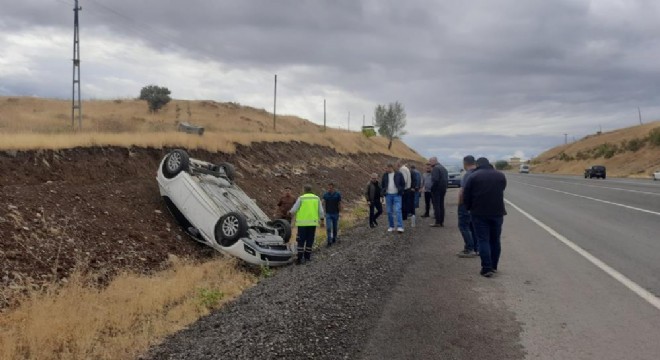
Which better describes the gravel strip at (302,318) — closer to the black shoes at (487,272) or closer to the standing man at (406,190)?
the black shoes at (487,272)

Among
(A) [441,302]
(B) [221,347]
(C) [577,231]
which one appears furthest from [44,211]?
(C) [577,231]

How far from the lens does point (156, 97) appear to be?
62562 mm

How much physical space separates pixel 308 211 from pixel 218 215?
7.24 feet

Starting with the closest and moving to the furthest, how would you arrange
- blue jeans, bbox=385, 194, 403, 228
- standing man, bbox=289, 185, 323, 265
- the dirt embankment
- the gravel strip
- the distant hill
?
1. the gravel strip
2. the dirt embankment
3. standing man, bbox=289, 185, 323, 265
4. blue jeans, bbox=385, 194, 403, 228
5. the distant hill

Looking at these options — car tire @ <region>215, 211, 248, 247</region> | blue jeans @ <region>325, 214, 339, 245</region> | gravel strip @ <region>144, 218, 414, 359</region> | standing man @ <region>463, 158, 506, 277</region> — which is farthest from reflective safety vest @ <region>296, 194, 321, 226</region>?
standing man @ <region>463, 158, 506, 277</region>

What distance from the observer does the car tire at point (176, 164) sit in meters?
12.6

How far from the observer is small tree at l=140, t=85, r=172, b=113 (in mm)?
62219

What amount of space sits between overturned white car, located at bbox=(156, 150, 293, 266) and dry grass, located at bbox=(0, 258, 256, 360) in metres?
1.05

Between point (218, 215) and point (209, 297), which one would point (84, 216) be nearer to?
point (218, 215)

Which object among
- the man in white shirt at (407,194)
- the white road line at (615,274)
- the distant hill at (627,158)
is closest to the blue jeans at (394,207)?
the man in white shirt at (407,194)

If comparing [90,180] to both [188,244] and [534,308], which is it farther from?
[534,308]

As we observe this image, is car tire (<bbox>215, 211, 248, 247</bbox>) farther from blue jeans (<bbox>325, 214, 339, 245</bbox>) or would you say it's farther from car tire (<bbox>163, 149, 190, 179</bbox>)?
blue jeans (<bbox>325, 214, 339, 245</bbox>)

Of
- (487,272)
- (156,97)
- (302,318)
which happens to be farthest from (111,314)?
(156,97)

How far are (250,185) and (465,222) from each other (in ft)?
37.0
